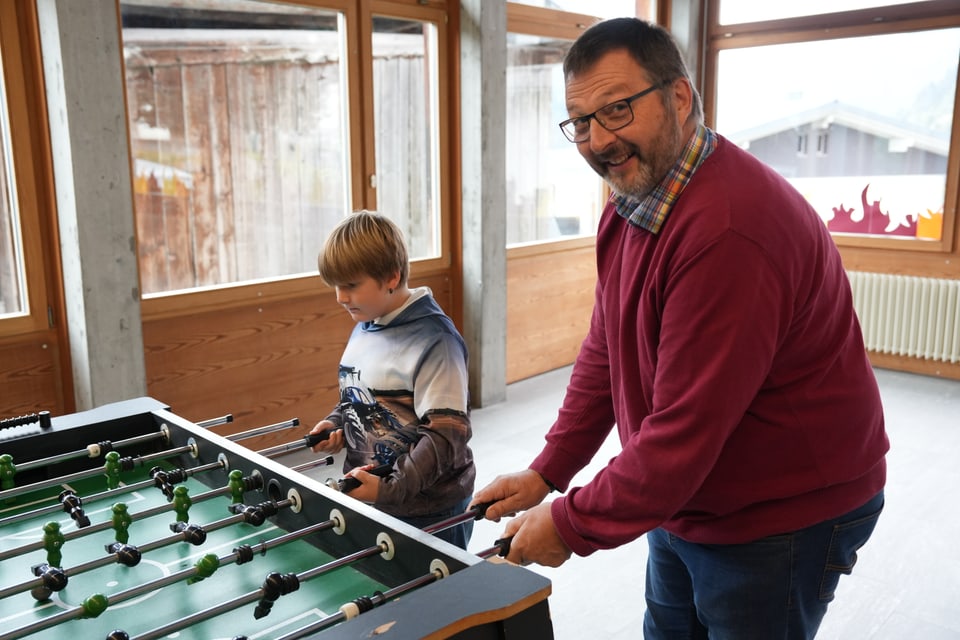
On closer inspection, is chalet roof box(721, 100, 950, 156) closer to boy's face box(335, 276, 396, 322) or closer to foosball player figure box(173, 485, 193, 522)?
boy's face box(335, 276, 396, 322)

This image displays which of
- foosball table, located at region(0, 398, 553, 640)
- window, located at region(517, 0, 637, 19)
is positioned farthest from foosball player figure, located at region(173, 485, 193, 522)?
window, located at region(517, 0, 637, 19)

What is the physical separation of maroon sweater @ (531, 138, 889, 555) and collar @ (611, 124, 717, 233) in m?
→ 0.01

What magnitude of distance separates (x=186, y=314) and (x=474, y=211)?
5.73 ft

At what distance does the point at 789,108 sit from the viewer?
607 centimetres

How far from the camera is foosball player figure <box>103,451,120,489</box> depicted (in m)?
1.70

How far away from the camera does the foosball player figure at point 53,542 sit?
4.45 ft

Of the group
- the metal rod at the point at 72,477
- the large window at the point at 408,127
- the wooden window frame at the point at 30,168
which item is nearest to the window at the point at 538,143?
the large window at the point at 408,127

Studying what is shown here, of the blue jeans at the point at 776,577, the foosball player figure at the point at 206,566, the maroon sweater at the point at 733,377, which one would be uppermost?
the maroon sweater at the point at 733,377

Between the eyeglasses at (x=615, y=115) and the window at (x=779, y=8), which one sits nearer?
the eyeglasses at (x=615, y=115)

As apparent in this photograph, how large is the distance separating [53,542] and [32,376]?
212cm

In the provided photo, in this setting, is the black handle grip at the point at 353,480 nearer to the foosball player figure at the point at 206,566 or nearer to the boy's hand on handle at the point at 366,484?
the boy's hand on handle at the point at 366,484

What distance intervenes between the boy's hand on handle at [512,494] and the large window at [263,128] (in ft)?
8.14

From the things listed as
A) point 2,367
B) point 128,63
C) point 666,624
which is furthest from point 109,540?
point 128,63

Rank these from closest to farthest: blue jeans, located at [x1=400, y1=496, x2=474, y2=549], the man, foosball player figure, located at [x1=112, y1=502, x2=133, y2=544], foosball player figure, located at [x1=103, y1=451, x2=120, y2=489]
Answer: the man < foosball player figure, located at [x1=112, y1=502, x2=133, y2=544] < foosball player figure, located at [x1=103, y1=451, x2=120, y2=489] < blue jeans, located at [x1=400, y1=496, x2=474, y2=549]
